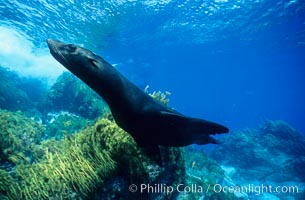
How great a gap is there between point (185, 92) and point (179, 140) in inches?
3182

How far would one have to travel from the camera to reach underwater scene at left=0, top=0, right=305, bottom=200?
3203 mm

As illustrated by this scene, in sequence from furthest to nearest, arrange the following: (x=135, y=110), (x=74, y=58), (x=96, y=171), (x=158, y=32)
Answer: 1. (x=158, y=32)
2. (x=96, y=171)
3. (x=135, y=110)
4. (x=74, y=58)

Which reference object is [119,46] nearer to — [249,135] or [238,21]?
[238,21]

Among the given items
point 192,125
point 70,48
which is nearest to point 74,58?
point 70,48

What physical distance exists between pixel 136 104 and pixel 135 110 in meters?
0.08

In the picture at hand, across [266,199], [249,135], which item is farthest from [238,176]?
[249,135]

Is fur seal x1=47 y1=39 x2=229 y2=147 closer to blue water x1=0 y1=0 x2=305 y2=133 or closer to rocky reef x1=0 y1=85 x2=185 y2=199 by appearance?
rocky reef x1=0 y1=85 x2=185 y2=199

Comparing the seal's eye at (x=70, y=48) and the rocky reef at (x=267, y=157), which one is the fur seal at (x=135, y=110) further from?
the rocky reef at (x=267, y=157)

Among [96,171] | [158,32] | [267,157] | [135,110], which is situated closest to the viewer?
[135,110]

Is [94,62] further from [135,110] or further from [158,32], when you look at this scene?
[158,32]

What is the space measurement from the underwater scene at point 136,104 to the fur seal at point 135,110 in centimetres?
1

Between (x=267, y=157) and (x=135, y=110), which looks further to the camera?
(x=267, y=157)

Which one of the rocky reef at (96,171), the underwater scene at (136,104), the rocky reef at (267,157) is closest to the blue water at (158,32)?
the underwater scene at (136,104)

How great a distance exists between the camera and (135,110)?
10.0ft
